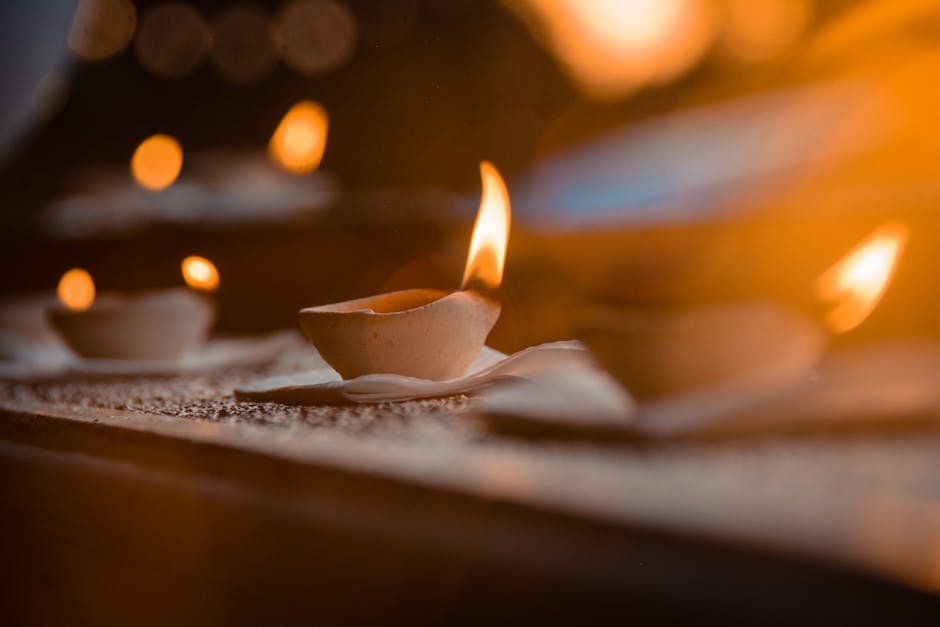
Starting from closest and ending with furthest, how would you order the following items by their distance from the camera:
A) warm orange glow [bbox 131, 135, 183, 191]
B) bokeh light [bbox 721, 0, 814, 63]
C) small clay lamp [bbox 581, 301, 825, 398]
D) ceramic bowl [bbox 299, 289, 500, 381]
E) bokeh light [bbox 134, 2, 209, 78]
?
1. small clay lamp [bbox 581, 301, 825, 398]
2. ceramic bowl [bbox 299, 289, 500, 381]
3. bokeh light [bbox 721, 0, 814, 63]
4. warm orange glow [bbox 131, 135, 183, 191]
5. bokeh light [bbox 134, 2, 209, 78]

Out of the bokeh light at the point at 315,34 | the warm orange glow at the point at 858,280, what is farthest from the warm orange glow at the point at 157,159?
the warm orange glow at the point at 858,280

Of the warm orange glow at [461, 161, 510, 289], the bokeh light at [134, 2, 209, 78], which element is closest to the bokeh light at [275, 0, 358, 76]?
the bokeh light at [134, 2, 209, 78]

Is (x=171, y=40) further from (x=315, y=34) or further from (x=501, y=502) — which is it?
(x=501, y=502)

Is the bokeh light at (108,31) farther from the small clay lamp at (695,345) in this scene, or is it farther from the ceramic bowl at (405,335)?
the small clay lamp at (695,345)

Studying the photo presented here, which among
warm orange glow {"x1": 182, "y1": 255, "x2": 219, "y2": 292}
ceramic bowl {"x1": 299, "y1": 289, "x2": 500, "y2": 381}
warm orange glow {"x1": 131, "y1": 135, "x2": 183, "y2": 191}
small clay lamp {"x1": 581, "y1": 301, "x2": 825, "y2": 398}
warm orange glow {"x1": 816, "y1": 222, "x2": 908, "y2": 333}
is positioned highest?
warm orange glow {"x1": 131, "y1": 135, "x2": 183, "y2": 191}

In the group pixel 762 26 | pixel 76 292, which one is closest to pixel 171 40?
pixel 762 26

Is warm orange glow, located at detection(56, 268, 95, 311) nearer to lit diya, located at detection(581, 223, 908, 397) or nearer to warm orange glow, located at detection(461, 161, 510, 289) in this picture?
warm orange glow, located at detection(461, 161, 510, 289)
